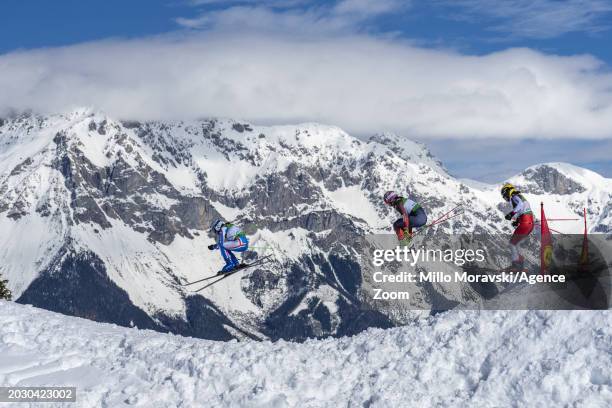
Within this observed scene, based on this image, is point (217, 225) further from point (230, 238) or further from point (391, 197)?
point (391, 197)

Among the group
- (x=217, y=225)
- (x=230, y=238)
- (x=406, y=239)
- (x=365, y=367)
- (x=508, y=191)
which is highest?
(x=508, y=191)

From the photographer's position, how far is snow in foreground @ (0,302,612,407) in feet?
74.2

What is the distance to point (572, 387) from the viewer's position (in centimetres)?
2192

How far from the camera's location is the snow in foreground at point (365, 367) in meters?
22.6

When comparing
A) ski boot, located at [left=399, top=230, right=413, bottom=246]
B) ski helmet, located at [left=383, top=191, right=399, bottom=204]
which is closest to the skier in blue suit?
ski helmet, located at [left=383, top=191, right=399, bottom=204]

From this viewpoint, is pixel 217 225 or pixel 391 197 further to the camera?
pixel 217 225

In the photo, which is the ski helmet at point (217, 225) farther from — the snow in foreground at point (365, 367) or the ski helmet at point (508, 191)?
the ski helmet at point (508, 191)

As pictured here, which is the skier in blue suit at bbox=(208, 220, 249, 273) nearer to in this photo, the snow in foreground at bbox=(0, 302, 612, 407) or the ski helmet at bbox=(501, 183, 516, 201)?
the snow in foreground at bbox=(0, 302, 612, 407)

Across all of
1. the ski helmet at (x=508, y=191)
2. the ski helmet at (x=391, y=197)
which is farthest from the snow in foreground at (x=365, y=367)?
the ski helmet at (x=391, y=197)

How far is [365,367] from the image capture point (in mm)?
25125

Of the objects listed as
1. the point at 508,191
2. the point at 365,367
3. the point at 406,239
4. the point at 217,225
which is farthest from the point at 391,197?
the point at 365,367

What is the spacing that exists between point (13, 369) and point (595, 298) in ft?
62.1

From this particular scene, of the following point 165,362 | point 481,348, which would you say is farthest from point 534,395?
point 165,362

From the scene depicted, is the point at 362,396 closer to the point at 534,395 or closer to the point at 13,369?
the point at 534,395
